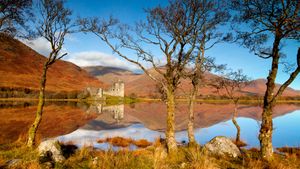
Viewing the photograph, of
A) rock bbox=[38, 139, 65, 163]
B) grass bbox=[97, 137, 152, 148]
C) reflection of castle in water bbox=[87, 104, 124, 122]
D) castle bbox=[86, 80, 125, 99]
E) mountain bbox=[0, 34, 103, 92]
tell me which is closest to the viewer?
rock bbox=[38, 139, 65, 163]

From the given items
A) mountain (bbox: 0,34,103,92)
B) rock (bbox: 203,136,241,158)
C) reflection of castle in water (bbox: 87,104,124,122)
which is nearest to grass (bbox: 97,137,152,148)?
rock (bbox: 203,136,241,158)

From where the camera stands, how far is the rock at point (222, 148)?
12.4 meters

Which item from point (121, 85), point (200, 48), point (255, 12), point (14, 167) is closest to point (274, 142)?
point (200, 48)

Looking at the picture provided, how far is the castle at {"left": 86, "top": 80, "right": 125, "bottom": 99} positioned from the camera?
107375 millimetres

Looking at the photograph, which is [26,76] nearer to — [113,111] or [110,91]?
[110,91]

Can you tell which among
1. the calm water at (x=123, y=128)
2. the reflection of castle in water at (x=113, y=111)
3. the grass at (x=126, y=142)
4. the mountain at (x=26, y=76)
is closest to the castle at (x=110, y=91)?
Result: the mountain at (x=26, y=76)

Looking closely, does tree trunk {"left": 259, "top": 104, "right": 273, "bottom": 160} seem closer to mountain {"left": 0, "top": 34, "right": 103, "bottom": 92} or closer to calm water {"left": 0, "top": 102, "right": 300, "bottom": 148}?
calm water {"left": 0, "top": 102, "right": 300, "bottom": 148}

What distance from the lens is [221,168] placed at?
916 centimetres

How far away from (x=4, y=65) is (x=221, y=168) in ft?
561

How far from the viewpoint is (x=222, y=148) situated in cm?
1289

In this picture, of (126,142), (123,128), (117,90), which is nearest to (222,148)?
(126,142)

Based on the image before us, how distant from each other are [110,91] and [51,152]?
349ft

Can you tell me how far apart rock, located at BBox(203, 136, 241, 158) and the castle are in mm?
96848

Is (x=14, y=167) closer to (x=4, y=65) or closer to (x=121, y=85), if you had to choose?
(x=121, y=85)
